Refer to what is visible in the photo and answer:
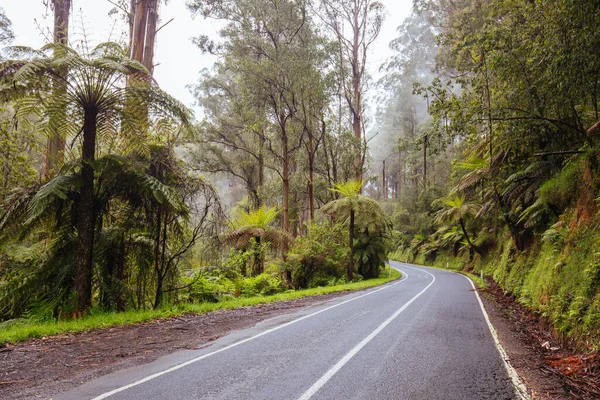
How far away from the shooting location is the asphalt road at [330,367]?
151 inches

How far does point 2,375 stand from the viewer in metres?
4.17

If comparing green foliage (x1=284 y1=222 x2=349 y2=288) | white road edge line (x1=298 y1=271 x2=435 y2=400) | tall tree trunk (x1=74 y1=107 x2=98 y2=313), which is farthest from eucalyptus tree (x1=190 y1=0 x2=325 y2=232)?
white road edge line (x1=298 y1=271 x2=435 y2=400)

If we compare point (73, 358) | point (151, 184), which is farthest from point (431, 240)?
point (73, 358)

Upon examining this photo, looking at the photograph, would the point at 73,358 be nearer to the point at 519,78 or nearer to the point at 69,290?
the point at 69,290

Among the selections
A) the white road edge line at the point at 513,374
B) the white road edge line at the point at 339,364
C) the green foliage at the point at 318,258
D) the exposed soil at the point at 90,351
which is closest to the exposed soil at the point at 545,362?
the white road edge line at the point at 513,374

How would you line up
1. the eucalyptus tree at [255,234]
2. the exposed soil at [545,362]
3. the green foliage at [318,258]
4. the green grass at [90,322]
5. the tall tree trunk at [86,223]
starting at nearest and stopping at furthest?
the exposed soil at [545,362] → the green grass at [90,322] → the tall tree trunk at [86,223] → the eucalyptus tree at [255,234] → the green foliage at [318,258]

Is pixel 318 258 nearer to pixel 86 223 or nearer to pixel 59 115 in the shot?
pixel 86 223

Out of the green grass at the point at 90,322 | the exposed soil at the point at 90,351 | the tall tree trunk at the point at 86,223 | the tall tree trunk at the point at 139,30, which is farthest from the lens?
the tall tree trunk at the point at 139,30

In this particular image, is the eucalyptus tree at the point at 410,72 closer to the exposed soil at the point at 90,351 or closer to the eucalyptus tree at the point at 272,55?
the eucalyptus tree at the point at 272,55

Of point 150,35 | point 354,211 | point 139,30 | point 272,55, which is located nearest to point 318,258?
point 354,211

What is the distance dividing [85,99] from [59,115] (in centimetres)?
59

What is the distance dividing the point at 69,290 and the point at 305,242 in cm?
1130

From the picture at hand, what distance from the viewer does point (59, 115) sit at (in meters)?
7.17

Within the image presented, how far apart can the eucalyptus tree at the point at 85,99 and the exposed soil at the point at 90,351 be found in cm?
173
